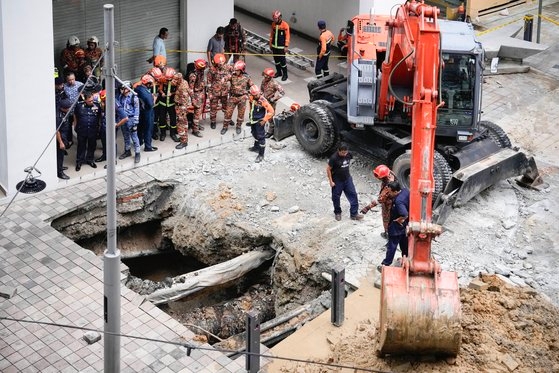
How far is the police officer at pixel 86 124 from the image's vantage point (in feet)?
54.9

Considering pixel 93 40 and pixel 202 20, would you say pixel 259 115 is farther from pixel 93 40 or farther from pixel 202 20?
pixel 93 40

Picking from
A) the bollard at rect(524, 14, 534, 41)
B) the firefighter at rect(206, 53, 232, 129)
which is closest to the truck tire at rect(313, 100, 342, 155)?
the firefighter at rect(206, 53, 232, 129)

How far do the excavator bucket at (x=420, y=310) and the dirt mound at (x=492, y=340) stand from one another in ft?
1.93

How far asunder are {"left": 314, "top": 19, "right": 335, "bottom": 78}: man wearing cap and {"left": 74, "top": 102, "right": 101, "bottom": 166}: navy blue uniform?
20.0 ft

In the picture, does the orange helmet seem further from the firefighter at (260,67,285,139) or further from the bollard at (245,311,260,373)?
the bollard at (245,311,260,373)

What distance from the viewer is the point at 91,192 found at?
16.6 m

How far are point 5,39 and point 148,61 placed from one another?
16.0 feet

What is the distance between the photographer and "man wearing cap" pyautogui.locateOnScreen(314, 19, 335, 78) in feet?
69.0

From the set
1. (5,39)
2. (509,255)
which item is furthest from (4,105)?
(509,255)

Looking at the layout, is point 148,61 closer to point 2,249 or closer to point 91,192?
point 91,192

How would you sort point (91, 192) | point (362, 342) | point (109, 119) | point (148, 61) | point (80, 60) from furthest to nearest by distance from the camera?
Answer: point (148, 61), point (80, 60), point (91, 192), point (362, 342), point (109, 119)

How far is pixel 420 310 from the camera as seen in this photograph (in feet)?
35.7

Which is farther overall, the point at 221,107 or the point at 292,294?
the point at 221,107

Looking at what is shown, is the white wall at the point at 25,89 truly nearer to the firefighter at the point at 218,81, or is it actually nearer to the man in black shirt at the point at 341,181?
the firefighter at the point at 218,81
